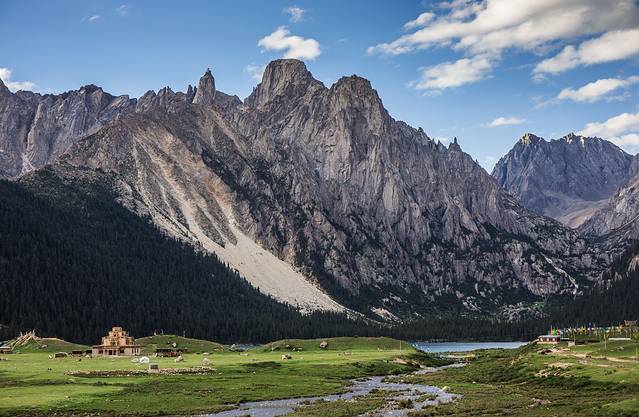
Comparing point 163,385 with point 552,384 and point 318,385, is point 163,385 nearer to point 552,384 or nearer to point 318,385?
point 318,385

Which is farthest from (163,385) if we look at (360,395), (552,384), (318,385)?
(552,384)

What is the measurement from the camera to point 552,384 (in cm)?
13162

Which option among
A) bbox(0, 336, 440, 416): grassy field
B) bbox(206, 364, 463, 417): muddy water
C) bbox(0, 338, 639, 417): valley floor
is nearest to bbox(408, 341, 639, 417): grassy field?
bbox(0, 338, 639, 417): valley floor

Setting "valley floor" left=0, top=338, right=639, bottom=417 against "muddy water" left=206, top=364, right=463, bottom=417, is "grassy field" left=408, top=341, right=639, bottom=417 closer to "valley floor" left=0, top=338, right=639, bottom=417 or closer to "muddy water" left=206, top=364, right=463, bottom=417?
"valley floor" left=0, top=338, right=639, bottom=417

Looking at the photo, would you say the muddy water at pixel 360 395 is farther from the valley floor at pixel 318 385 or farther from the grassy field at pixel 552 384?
the grassy field at pixel 552 384

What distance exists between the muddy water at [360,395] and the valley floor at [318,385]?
187cm

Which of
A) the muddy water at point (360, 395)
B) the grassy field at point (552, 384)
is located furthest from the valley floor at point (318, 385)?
the muddy water at point (360, 395)

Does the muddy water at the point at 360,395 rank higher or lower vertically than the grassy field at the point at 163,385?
lower

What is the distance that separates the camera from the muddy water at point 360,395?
102312 millimetres

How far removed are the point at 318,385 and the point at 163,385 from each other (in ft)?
88.9

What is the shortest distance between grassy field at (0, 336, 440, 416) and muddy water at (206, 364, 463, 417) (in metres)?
2.98

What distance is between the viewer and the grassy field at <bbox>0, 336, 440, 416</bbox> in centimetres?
10231

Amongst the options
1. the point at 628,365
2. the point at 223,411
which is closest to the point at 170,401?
the point at 223,411

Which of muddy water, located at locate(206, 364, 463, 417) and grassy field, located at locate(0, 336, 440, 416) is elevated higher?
grassy field, located at locate(0, 336, 440, 416)
